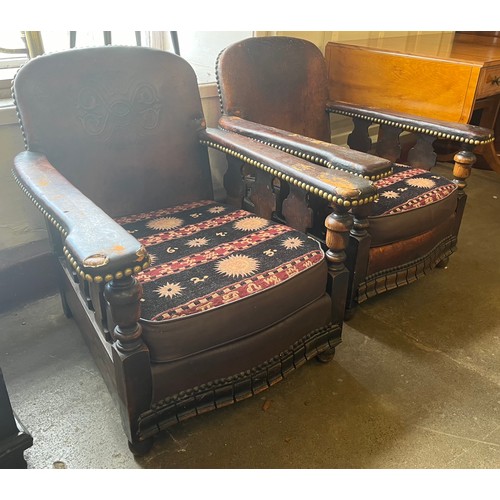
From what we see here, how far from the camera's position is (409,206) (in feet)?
5.22

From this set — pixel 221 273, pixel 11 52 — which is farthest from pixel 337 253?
pixel 11 52

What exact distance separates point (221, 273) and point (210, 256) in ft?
0.31

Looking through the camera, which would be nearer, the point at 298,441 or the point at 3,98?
the point at 298,441

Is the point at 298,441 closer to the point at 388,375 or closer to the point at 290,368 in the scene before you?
the point at 290,368

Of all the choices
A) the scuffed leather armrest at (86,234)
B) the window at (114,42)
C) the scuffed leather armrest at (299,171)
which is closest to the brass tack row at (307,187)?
the scuffed leather armrest at (299,171)

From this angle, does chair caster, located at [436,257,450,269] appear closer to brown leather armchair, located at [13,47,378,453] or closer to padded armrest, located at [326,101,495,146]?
padded armrest, located at [326,101,495,146]

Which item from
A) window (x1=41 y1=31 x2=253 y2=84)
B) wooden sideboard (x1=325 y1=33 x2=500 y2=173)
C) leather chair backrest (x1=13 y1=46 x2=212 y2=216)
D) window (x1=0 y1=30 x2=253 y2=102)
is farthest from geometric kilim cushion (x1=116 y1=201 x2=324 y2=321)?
wooden sideboard (x1=325 y1=33 x2=500 y2=173)

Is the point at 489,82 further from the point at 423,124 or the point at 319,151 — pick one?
the point at 319,151

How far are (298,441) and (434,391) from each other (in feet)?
1.51

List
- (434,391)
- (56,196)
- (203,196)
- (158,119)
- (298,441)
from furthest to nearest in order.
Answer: (203,196) < (158,119) < (434,391) < (298,441) < (56,196)

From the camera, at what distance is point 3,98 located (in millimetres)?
1633

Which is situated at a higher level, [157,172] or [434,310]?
[157,172]

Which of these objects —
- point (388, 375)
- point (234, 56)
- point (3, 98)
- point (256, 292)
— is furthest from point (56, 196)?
point (388, 375)

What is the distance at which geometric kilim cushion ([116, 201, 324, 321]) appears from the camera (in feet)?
3.58
